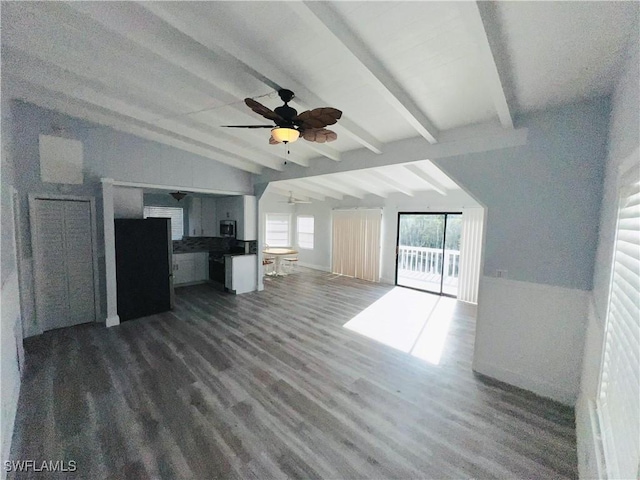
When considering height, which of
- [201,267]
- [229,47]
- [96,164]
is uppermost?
[229,47]

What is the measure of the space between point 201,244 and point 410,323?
5168mm

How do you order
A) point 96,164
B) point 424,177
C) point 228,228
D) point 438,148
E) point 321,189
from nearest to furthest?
point 438,148 < point 96,164 < point 424,177 < point 228,228 < point 321,189

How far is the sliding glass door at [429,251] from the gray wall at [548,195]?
3102 mm

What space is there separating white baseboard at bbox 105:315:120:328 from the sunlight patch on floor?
3466mm

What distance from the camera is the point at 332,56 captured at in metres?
1.87

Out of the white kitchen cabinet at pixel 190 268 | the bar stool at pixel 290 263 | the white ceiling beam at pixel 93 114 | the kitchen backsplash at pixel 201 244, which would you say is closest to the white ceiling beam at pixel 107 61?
the white ceiling beam at pixel 93 114

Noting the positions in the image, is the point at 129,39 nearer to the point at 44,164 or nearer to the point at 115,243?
the point at 44,164

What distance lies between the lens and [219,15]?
1.62m

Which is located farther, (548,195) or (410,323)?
(410,323)

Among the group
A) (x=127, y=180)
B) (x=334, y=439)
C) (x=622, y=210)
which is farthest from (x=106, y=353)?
(x=622, y=210)

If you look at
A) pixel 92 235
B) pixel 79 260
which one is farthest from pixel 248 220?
pixel 79 260

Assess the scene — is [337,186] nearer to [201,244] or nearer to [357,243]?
[357,243]

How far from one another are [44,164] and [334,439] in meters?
4.74

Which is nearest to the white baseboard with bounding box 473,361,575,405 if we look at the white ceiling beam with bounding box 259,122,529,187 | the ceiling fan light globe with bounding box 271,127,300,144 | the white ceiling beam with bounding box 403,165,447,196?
the white ceiling beam with bounding box 259,122,529,187
